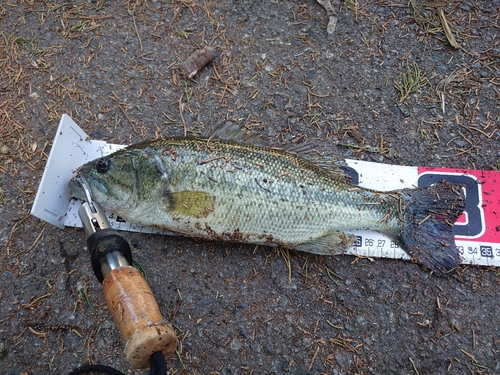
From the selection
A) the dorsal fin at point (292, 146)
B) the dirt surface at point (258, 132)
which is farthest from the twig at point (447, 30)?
the dorsal fin at point (292, 146)

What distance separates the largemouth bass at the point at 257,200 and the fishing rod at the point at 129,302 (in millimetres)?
573

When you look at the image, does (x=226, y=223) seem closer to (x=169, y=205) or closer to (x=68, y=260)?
(x=169, y=205)

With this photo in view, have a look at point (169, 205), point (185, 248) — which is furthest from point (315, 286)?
point (169, 205)

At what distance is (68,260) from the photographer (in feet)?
12.4

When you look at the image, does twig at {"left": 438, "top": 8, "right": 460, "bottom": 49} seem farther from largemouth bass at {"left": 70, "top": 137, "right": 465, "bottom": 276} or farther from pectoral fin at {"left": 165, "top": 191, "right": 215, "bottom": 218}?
pectoral fin at {"left": 165, "top": 191, "right": 215, "bottom": 218}

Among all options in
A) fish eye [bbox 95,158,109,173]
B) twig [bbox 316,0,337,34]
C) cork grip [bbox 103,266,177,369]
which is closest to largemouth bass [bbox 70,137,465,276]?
fish eye [bbox 95,158,109,173]

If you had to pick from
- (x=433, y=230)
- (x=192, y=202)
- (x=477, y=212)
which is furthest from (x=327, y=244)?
(x=477, y=212)

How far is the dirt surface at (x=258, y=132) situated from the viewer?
3.58 m

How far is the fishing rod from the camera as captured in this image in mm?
2350

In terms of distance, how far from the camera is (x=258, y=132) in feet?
14.0

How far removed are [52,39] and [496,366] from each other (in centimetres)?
584

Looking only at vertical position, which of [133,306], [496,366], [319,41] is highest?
[319,41]

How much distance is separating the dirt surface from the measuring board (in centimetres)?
14

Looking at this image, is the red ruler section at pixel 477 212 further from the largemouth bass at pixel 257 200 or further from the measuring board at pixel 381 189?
the largemouth bass at pixel 257 200
